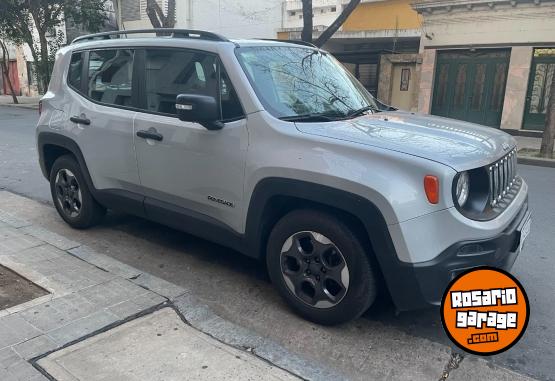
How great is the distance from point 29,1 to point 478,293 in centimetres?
2585

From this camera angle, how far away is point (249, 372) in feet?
8.49

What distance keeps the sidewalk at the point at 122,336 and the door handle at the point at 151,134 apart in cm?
109

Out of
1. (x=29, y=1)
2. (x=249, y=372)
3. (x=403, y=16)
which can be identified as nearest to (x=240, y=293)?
(x=249, y=372)

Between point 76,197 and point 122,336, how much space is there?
2.39 metres

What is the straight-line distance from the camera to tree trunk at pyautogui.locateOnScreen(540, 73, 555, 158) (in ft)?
35.4

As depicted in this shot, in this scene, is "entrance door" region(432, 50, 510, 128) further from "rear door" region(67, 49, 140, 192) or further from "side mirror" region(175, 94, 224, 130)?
"side mirror" region(175, 94, 224, 130)

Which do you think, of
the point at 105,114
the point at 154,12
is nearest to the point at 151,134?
the point at 105,114

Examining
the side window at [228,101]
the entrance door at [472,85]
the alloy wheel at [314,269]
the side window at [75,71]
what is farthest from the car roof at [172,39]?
the entrance door at [472,85]

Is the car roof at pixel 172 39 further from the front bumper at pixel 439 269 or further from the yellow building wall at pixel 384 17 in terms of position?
Result: the yellow building wall at pixel 384 17

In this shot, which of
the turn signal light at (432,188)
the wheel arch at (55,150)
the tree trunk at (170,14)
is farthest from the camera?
the tree trunk at (170,14)

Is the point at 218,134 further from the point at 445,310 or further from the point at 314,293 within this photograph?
the point at 445,310

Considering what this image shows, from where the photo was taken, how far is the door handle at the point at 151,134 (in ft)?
12.4

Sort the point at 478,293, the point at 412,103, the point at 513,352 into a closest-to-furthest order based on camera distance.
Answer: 1. the point at 478,293
2. the point at 513,352
3. the point at 412,103

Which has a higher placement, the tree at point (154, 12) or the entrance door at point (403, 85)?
the tree at point (154, 12)
